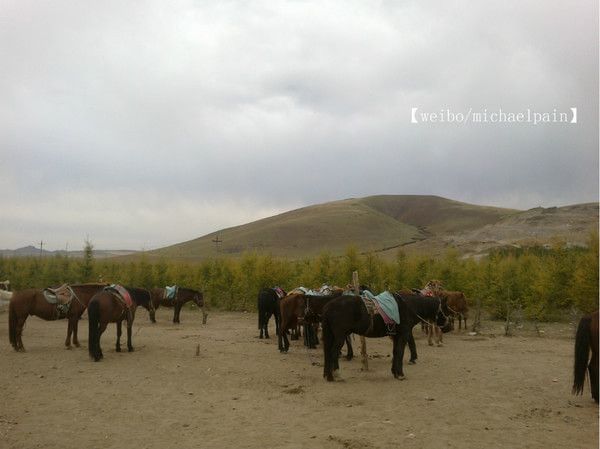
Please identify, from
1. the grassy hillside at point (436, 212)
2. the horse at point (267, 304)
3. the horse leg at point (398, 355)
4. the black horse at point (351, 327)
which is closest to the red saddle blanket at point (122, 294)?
the horse at point (267, 304)

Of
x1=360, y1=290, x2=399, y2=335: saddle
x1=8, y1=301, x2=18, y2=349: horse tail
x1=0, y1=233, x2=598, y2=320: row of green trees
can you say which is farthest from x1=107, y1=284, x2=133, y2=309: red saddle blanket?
x1=0, y1=233, x2=598, y2=320: row of green trees

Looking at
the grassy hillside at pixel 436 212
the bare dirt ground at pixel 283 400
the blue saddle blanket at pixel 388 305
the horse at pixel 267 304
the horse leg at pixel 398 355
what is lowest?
the bare dirt ground at pixel 283 400

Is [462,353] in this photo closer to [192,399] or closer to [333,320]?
[333,320]

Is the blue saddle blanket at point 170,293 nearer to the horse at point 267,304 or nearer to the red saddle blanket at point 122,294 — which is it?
the horse at point 267,304

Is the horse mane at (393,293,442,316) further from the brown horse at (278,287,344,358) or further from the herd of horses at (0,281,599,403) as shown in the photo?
the brown horse at (278,287,344,358)

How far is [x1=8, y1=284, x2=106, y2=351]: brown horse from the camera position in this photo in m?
11.6

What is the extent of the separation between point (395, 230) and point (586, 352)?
9686cm

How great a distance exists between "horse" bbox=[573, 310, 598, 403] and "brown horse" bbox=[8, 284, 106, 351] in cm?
1139

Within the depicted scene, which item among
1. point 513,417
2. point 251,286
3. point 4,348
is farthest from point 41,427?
point 251,286

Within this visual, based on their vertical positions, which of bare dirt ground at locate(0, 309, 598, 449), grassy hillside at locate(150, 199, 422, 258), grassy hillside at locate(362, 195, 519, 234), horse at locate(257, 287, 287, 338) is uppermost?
grassy hillside at locate(362, 195, 519, 234)

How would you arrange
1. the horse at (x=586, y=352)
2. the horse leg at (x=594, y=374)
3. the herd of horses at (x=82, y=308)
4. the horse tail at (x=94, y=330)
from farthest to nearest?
the herd of horses at (x=82, y=308)
the horse tail at (x=94, y=330)
the horse leg at (x=594, y=374)
the horse at (x=586, y=352)

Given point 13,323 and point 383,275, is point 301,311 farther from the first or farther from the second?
point 383,275

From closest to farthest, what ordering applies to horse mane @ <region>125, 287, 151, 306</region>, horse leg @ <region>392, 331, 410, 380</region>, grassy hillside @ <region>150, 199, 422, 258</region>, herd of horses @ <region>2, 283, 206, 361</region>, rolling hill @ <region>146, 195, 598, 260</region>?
horse leg @ <region>392, 331, 410, 380</region>, herd of horses @ <region>2, 283, 206, 361</region>, horse mane @ <region>125, 287, 151, 306</region>, rolling hill @ <region>146, 195, 598, 260</region>, grassy hillside @ <region>150, 199, 422, 258</region>

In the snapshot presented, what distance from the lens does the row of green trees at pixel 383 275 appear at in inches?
731
